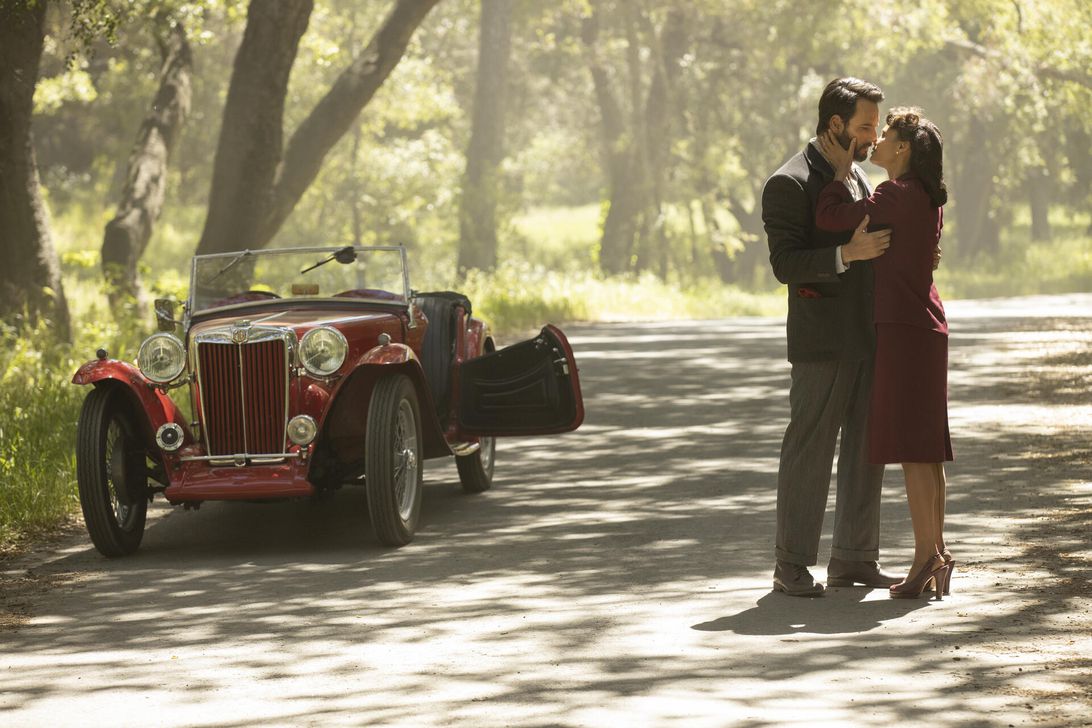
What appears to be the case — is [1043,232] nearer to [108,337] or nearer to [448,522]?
[108,337]

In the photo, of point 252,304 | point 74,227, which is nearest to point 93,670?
point 252,304

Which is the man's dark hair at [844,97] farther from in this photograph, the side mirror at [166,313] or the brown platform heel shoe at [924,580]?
the side mirror at [166,313]

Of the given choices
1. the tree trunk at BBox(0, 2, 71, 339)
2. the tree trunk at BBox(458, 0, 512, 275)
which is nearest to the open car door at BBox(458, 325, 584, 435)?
the tree trunk at BBox(0, 2, 71, 339)

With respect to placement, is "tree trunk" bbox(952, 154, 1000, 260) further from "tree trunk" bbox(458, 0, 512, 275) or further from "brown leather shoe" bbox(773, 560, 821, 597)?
"brown leather shoe" bbox(773, 560, 821, 597)

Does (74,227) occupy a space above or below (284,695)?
above

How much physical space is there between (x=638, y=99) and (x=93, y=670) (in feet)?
136

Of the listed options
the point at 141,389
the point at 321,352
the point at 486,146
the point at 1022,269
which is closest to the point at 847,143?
the point at 321,352

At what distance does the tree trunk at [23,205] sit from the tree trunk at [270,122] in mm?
3833

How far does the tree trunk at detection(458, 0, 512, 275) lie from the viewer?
43.3 metres

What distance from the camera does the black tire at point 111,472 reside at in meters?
9.22

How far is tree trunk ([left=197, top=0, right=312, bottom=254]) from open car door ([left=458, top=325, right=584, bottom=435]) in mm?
11911

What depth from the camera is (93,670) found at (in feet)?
22.2

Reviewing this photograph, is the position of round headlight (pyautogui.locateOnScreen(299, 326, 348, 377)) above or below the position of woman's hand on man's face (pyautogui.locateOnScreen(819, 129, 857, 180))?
below

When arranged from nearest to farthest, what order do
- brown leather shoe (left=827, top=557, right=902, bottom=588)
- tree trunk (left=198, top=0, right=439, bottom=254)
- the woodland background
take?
brown leather shoe (left=827, top=557, right=902, bottom=588)
the woodland background
tree trunk (left=198, top=0, right=439, bottom=254)
